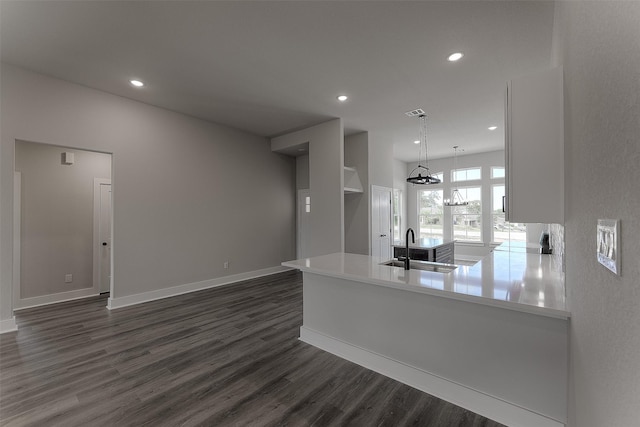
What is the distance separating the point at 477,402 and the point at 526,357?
18.9 inches

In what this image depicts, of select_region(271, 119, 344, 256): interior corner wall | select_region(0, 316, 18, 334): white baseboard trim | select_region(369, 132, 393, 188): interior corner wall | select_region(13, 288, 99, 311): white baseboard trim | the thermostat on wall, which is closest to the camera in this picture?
select_region(0, 316, 18, 334): white baseboard trim

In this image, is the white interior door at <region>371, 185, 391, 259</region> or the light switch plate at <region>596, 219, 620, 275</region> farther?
the white interior door at <region>371, 185, 391, 259</region>

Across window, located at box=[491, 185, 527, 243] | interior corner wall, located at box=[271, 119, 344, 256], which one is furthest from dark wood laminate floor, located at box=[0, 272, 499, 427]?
window, located at box=[491, 185, 527, 243]

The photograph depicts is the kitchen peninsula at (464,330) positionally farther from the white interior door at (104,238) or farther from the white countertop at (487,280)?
the white interior door at (104,238)

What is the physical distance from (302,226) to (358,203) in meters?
1.73

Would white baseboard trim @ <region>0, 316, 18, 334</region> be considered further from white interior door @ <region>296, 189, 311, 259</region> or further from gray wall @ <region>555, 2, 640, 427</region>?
gray wall @ <region>555, 2, 640, 427</region>

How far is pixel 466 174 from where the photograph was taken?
862 centimetres

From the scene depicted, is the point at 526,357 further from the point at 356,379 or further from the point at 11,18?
the point at 11,18

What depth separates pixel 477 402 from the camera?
1.87 m

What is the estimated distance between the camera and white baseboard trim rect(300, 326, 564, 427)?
5.62ft

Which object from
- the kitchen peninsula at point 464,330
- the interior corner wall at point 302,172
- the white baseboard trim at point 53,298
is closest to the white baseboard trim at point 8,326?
the white baseboard trim at point 53,298

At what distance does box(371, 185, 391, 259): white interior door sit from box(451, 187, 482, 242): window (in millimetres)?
3449

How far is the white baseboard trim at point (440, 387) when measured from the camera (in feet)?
5.62

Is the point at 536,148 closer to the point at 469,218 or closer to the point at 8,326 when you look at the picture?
the point at 8,326
